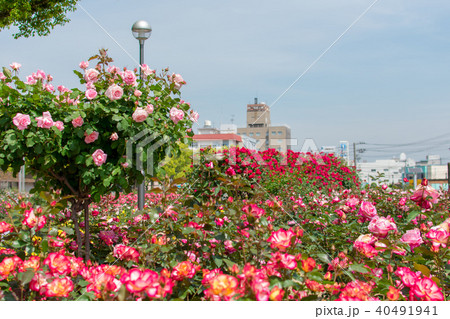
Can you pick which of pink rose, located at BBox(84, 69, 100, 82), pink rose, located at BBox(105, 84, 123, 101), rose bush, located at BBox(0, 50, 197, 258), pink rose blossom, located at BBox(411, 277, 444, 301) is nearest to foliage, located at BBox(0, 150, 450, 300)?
pink rose blossom, located at BBox(411, 277, 444, 301)

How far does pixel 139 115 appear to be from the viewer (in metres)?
2.99

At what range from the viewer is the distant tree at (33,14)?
10603mm

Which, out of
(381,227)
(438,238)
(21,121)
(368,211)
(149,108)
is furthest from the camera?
(149,108)

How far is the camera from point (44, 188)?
3.41 meters

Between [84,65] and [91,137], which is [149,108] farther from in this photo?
[84,65]

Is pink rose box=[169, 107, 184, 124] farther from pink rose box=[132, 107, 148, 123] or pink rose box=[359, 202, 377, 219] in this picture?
pink rose box=[359, 202, 377, 219]

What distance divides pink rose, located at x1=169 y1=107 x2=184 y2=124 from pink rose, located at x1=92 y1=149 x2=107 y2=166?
0.62 meters

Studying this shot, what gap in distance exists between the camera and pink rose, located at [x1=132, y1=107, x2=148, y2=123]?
9.82ft

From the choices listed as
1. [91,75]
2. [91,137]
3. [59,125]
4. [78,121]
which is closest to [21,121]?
[59,125]

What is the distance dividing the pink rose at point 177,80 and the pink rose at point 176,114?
30 centimetres

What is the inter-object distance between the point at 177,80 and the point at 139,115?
1.87 feet

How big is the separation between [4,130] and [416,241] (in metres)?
2.99

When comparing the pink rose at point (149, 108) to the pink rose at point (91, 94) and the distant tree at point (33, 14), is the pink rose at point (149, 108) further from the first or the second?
the distant tree at point (33, 14)

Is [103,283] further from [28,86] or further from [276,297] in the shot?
[28,86]
